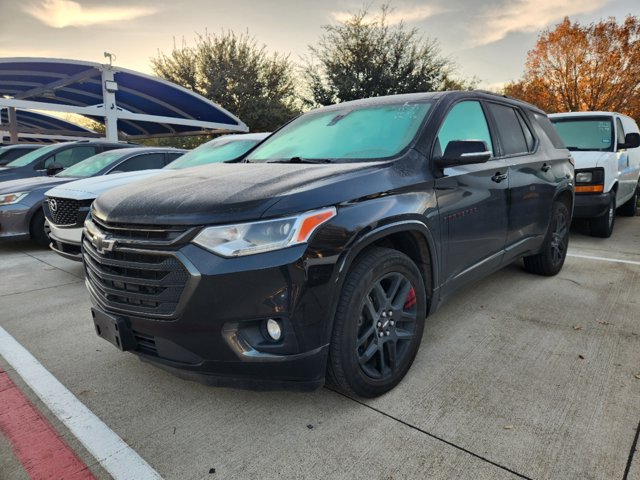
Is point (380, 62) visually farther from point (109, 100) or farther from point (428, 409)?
point (428, 409)

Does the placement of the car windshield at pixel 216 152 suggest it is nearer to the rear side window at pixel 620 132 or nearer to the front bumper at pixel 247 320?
the front bumper at pixel 247 320

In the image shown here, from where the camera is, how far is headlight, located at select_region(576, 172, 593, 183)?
590 centimetres

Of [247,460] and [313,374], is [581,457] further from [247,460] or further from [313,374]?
[247,460]

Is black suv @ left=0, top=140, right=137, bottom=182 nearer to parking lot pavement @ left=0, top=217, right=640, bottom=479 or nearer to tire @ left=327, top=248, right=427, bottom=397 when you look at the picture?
parking lot pavement @ left=0, top=217, right=640, bottom=479

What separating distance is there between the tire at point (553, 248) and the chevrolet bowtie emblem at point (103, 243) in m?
3.84

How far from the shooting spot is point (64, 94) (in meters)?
18.3

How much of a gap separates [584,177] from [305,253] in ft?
18.5

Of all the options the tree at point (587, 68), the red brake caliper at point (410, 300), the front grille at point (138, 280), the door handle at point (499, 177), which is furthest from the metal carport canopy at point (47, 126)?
the red brake caliper at point (410, 300)

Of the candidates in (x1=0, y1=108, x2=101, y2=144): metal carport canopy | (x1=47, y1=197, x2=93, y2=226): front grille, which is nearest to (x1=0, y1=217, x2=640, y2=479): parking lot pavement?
(x1=47, y1=197, x2=93, y2=226): front grille

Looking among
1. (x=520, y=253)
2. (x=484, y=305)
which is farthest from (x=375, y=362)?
(x=520, y=253)

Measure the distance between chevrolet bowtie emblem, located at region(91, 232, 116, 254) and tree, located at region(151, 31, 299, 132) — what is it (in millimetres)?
20769

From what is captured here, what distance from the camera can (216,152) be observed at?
232 inches

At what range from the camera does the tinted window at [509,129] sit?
11.6 feet

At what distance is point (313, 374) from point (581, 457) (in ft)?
4.10
